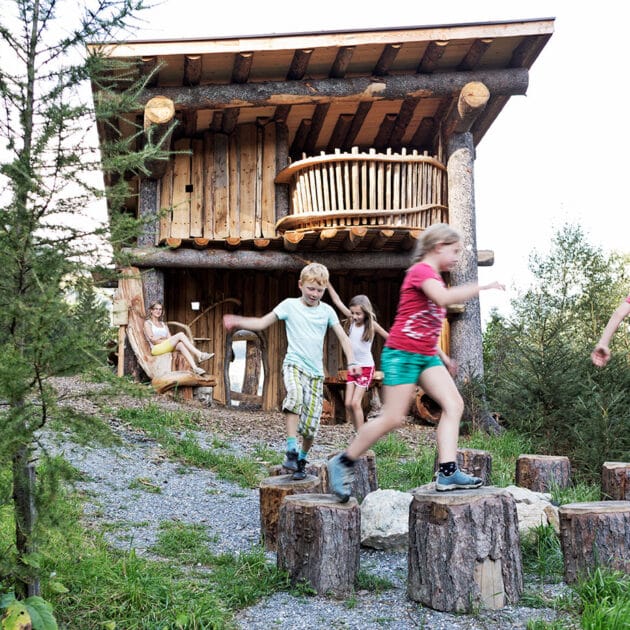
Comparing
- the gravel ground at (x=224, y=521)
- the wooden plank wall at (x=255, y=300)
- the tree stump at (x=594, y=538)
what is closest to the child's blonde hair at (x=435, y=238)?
the tree stump at (x=594, y=538)

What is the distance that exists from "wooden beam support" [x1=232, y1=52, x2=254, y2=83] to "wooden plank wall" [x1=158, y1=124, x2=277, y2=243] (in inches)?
62.1

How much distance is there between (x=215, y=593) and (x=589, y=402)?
16.0 feet

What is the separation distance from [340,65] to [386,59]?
26.8 inches

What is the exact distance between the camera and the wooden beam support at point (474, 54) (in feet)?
32.8

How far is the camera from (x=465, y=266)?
33.6ft

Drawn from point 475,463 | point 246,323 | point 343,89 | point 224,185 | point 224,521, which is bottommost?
point 224,521

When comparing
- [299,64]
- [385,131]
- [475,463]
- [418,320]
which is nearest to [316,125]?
[385,131]

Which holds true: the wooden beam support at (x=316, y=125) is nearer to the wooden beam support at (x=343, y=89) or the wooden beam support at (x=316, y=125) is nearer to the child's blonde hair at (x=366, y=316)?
the wooden beam support at (x=343, y=89)

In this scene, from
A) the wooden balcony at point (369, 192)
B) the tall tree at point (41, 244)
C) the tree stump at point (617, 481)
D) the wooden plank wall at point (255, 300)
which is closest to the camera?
the tall tree at point (41, 244)

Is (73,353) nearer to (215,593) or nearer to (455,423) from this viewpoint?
(215,593)

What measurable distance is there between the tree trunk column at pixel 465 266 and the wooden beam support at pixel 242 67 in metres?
3.37

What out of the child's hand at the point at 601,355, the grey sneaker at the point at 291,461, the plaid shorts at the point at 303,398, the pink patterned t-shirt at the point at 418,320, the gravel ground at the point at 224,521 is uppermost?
the pink patterned t-shirt at the point at 418,320

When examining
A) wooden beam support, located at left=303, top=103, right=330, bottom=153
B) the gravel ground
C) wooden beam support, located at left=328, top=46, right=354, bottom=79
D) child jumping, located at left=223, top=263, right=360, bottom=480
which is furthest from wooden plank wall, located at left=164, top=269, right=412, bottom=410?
child jumping, located at left=223, top=263, right=360, bottom=480

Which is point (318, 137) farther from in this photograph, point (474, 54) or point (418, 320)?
point (418, 320)
